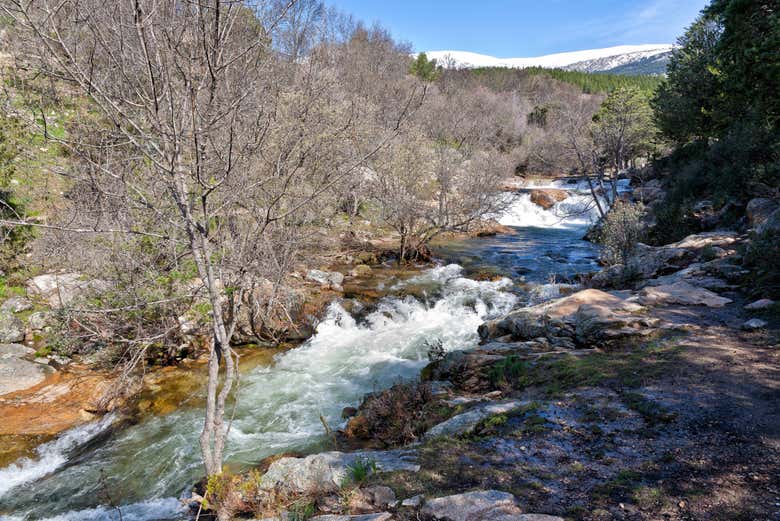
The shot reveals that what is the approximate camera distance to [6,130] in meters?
8.69

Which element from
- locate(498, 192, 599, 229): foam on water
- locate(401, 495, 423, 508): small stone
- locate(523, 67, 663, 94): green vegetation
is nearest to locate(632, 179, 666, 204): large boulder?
locate(498, 192, 599, 229): foam on water

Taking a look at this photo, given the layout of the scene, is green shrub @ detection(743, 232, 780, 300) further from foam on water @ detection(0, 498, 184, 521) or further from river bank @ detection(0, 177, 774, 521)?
foam on water @ detection(0, 498, 184, 521)

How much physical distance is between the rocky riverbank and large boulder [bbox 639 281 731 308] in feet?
0.19

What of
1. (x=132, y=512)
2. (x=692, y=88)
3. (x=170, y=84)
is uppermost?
(x=692, y=88)

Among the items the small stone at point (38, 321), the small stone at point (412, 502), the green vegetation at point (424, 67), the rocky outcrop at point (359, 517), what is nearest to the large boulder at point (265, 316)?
the small stone at point (38, 321)

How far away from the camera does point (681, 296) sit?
266 inches

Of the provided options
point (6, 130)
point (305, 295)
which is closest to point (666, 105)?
point (305, 295)

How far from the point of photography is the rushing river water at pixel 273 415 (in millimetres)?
4613

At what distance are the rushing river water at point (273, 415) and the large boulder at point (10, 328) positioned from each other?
10.8ft

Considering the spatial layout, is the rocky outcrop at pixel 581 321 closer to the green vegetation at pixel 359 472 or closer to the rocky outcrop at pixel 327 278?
the green vegetation at pixel 359 472

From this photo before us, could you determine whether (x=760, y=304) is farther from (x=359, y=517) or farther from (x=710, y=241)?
(x=359, y=517)

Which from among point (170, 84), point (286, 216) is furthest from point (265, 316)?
point (170, 84)

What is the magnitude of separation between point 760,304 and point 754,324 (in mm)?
775

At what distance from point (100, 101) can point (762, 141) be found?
15.1 m
